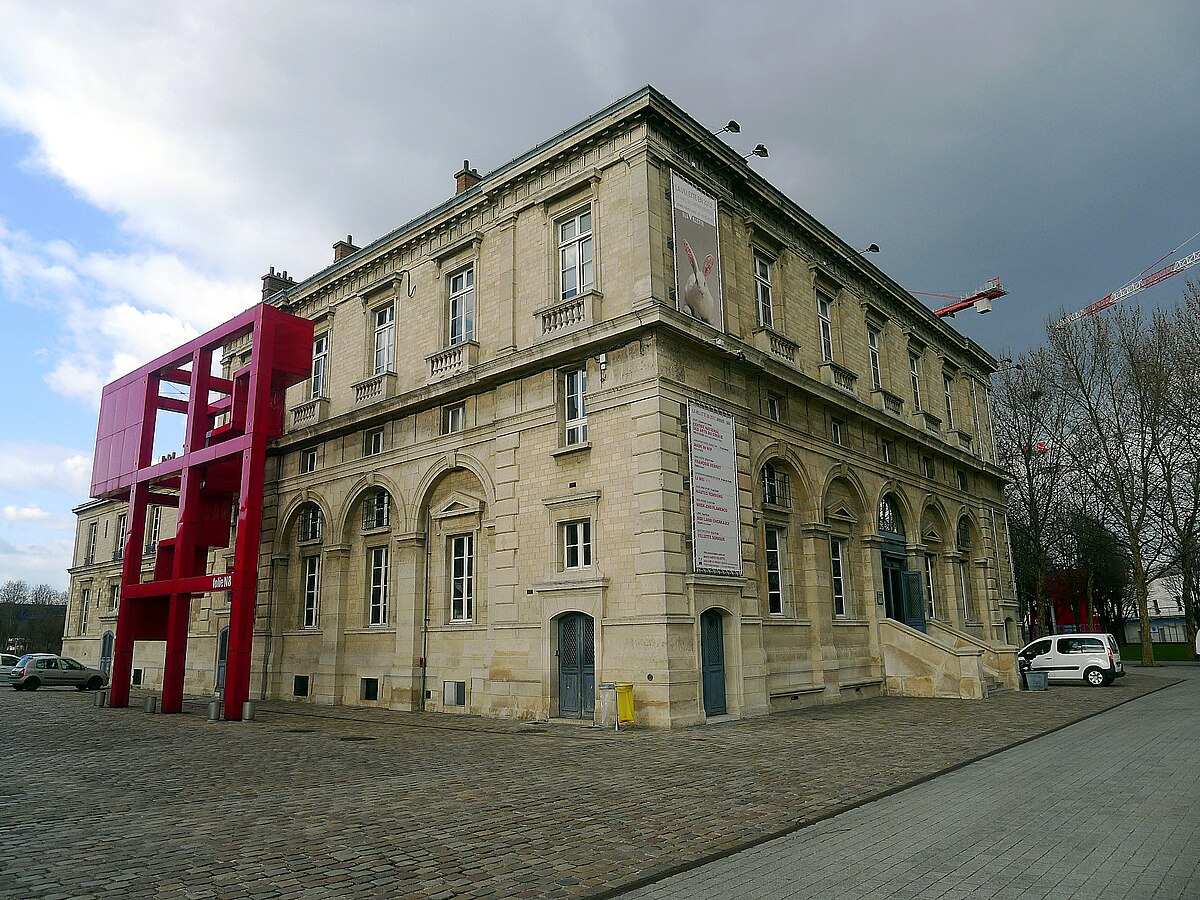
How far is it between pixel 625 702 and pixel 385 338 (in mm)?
14458

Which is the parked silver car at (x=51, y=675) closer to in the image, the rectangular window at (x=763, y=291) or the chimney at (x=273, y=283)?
the chimney at (x=273, y=283)

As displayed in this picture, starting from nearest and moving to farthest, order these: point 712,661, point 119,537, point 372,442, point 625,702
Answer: point 625,702 → point 712,661 → point 372,442 → point 119,537

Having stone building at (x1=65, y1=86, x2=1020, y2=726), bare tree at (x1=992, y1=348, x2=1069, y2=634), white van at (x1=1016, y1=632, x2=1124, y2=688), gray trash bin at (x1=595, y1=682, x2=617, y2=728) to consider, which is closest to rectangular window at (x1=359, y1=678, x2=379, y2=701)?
stone building at (x1=65, y1=86, x2=1020, y2=726)

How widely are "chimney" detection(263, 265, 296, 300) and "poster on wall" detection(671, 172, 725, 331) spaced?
1901 cm

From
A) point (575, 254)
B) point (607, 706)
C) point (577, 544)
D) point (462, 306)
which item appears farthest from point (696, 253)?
point (607, 706)

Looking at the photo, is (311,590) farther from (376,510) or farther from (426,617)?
(426,617)

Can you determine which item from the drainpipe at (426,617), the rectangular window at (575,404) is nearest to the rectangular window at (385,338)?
the drainpipe at (426,617)

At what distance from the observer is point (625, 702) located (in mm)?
15898

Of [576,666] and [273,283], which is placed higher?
[273,283]

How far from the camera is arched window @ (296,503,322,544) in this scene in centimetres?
2589

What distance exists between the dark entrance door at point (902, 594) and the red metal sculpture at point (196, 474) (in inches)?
727

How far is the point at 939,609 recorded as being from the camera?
2911 cm

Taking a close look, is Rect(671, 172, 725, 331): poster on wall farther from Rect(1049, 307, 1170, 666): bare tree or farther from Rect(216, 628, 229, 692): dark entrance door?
Rect(1049, 307, 1170, 666): bare tree

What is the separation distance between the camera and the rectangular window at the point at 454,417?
21516 millimetres
